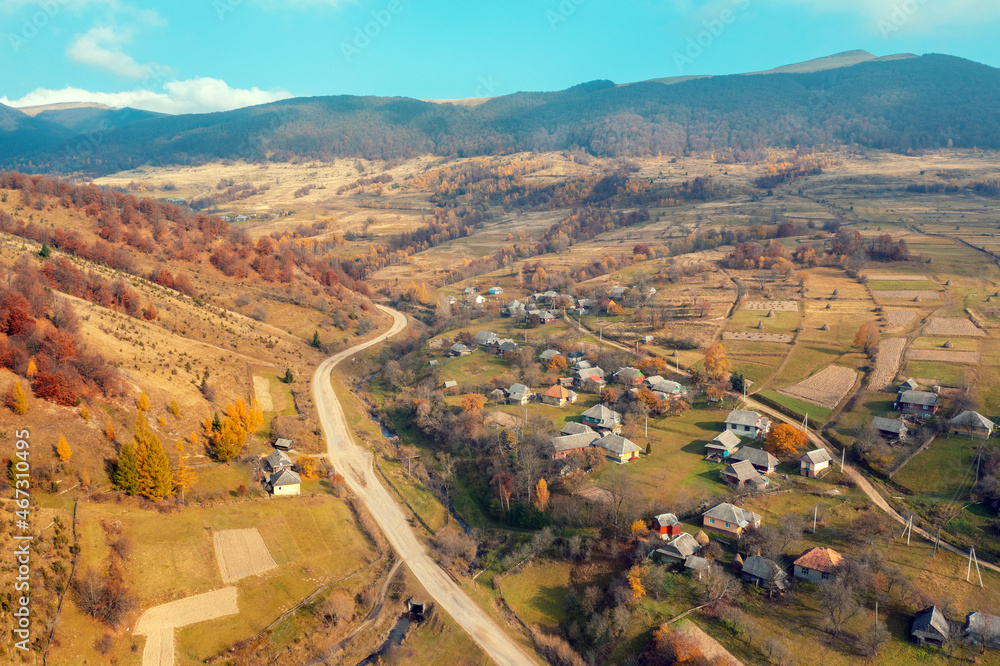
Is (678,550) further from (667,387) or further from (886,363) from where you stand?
(886,363)

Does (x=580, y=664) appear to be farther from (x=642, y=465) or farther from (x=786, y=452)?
(x=786, y=452)

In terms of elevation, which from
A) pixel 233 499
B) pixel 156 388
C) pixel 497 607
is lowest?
pixel 497 607

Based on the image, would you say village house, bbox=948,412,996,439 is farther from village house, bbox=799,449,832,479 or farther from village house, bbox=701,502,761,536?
village house, bbox=701,502,761,536

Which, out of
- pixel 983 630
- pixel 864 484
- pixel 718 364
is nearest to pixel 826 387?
pixel 718 364

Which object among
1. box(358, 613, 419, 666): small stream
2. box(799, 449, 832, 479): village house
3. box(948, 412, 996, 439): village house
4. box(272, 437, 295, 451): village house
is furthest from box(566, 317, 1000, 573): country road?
box(272, 437, 295, 451): village house

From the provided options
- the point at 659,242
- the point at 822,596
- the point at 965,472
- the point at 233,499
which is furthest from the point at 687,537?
the point at 659,242
